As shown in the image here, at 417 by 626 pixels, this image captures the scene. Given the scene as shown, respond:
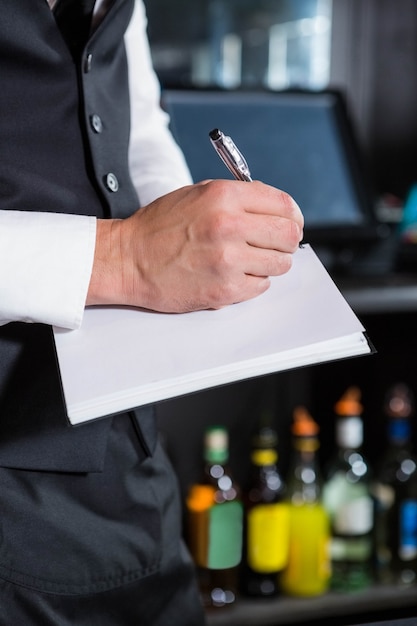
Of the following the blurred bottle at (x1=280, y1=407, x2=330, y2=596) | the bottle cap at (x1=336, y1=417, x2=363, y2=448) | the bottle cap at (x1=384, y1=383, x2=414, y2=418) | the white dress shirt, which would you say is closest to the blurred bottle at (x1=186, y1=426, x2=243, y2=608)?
the blurred bottle at (x1=280, y1=407, x2=330, y2=596)

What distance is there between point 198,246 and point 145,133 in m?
0.38

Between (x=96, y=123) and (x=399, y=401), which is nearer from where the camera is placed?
(x=96, y=123)

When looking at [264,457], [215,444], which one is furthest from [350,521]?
[215,444]

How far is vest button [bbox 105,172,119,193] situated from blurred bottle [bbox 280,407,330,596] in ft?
2.98

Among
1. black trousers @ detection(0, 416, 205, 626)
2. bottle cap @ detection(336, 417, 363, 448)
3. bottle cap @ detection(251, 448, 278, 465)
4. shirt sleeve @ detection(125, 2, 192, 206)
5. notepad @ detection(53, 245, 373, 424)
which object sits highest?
shirt sleeve @ detection(125, 2, 192, 206)

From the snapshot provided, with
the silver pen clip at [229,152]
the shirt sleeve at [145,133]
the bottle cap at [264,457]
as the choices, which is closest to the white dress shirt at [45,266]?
the silver pen clip at [229,152]

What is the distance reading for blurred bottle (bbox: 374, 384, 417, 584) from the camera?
158cm

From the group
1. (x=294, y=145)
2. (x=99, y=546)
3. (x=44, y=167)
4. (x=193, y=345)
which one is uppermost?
(x=44, y=167)

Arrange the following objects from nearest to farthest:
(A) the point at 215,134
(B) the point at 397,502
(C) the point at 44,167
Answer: (A) the point at 215,134 < (C) the point at 44,167 < (B) the point at 397,502

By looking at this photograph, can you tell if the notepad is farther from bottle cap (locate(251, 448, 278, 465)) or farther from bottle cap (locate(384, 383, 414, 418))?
bottle cap (locate(384, 383, 414, 418))

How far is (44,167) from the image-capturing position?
72 centimetres

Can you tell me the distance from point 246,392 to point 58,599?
1133mm

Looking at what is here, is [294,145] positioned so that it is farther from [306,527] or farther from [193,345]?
[193,345]

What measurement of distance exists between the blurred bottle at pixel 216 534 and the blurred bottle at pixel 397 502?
294 millimetres
